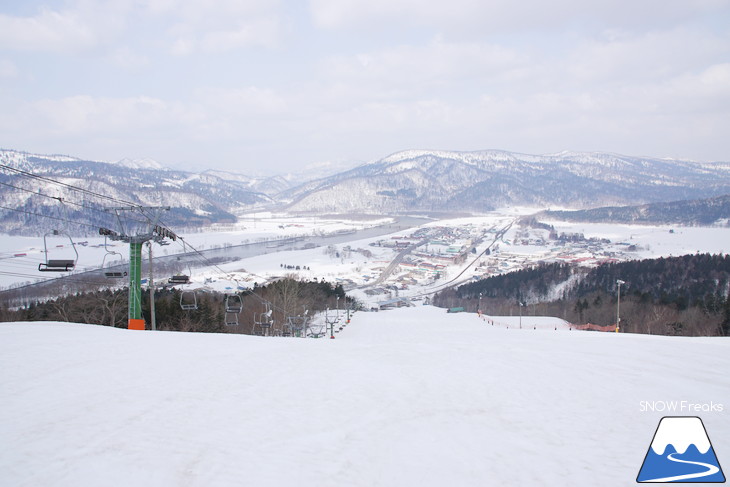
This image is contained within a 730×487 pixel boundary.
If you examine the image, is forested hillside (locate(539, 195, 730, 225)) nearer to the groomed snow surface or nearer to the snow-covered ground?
the snow-covered ground

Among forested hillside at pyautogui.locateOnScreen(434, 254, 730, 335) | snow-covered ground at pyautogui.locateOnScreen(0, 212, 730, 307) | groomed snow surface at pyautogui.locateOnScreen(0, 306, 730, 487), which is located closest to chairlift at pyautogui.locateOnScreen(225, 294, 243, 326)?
groomed snow surface at pyautogui.locateOnScreen(0, 306, 730, 487)

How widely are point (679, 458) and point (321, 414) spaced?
4125mm

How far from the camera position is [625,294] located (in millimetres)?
44250

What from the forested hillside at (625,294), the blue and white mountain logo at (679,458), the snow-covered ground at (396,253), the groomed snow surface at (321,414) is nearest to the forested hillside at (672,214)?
the snow-covered ground at (396,253)

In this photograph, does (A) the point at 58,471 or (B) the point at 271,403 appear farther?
(B) the point at 271,403

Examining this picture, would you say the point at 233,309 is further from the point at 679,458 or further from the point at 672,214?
the point at 672,214

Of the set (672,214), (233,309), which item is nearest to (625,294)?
(233,309)

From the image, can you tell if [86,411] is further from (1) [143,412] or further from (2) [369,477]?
(2) [369,477]

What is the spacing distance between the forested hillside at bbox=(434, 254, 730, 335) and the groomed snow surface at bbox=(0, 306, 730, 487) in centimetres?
2467

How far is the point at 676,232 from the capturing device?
115 m

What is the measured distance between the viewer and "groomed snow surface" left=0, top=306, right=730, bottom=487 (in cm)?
425

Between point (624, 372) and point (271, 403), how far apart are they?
6786 mm

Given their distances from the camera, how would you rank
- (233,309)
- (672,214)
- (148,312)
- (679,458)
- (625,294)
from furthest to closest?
1. (672,214)
2. (625,294)
3. (148,312)
4. (233,309)
5. (679,458)

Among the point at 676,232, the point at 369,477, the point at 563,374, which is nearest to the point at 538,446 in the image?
the point at 369,477
